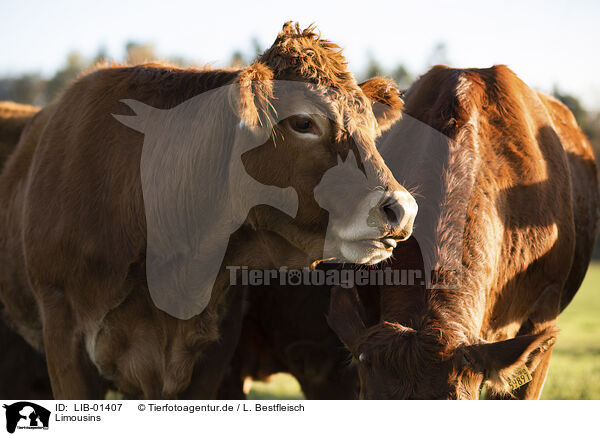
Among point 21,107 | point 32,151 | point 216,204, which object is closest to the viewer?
point 216,204

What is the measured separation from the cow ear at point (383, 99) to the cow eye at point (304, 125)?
0.65m

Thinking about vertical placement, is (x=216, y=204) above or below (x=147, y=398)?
above

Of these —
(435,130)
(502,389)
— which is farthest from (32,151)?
(502,389)

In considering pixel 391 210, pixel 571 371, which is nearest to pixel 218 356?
pixel 391 210

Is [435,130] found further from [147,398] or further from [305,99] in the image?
[147,398]

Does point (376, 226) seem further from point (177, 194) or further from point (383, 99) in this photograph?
point (177, 194)

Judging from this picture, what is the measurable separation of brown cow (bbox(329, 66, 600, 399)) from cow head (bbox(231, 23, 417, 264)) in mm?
446

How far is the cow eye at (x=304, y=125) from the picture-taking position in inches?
146

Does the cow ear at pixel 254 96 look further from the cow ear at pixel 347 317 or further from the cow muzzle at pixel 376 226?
the cow ear at pixel 347 317

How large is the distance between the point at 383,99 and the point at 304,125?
0.81 meters

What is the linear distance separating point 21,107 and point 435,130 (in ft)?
16.0

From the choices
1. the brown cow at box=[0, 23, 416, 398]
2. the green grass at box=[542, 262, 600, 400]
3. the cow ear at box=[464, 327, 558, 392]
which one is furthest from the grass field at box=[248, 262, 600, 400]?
the brown cow at box=[0, 23, 416, 398]

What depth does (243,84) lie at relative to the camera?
3613mm

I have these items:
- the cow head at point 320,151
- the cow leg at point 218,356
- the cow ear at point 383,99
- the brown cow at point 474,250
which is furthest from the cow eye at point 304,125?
the cow leg at point 218,356
